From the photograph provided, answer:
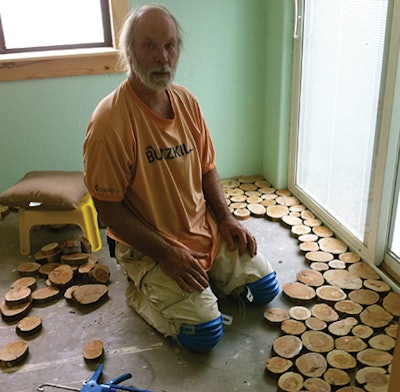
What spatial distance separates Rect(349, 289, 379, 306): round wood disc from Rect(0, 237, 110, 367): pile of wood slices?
3.30ft

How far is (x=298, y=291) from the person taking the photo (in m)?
1.88

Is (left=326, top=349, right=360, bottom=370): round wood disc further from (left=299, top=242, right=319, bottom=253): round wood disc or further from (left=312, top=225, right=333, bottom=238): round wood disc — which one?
(left=312, top=225, right=333, bottom=238): round wood disc

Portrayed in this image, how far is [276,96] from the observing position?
2611 mm

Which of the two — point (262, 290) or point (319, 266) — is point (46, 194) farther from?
point (319, 266)

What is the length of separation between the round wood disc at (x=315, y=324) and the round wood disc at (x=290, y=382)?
0.23 m

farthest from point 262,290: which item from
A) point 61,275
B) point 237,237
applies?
A: point 61,275

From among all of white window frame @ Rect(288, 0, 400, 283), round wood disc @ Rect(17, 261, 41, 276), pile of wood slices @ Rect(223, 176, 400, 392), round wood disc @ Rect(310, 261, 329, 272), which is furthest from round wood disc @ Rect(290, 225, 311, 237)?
round wood disc @ Rect(17, 261, 41, 276)

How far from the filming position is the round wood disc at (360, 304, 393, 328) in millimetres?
1687

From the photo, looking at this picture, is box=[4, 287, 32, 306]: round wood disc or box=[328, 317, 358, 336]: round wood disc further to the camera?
box=[4, 287, 32, 306]: round wood disc

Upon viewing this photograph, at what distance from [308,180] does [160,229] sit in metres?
1.14

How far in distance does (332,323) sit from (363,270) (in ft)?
1.25

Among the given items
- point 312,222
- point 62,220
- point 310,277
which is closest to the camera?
point 310,277

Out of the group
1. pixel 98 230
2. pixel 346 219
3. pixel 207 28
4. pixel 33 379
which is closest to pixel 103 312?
pixel 33 379

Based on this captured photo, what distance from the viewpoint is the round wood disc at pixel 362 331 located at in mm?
1639
